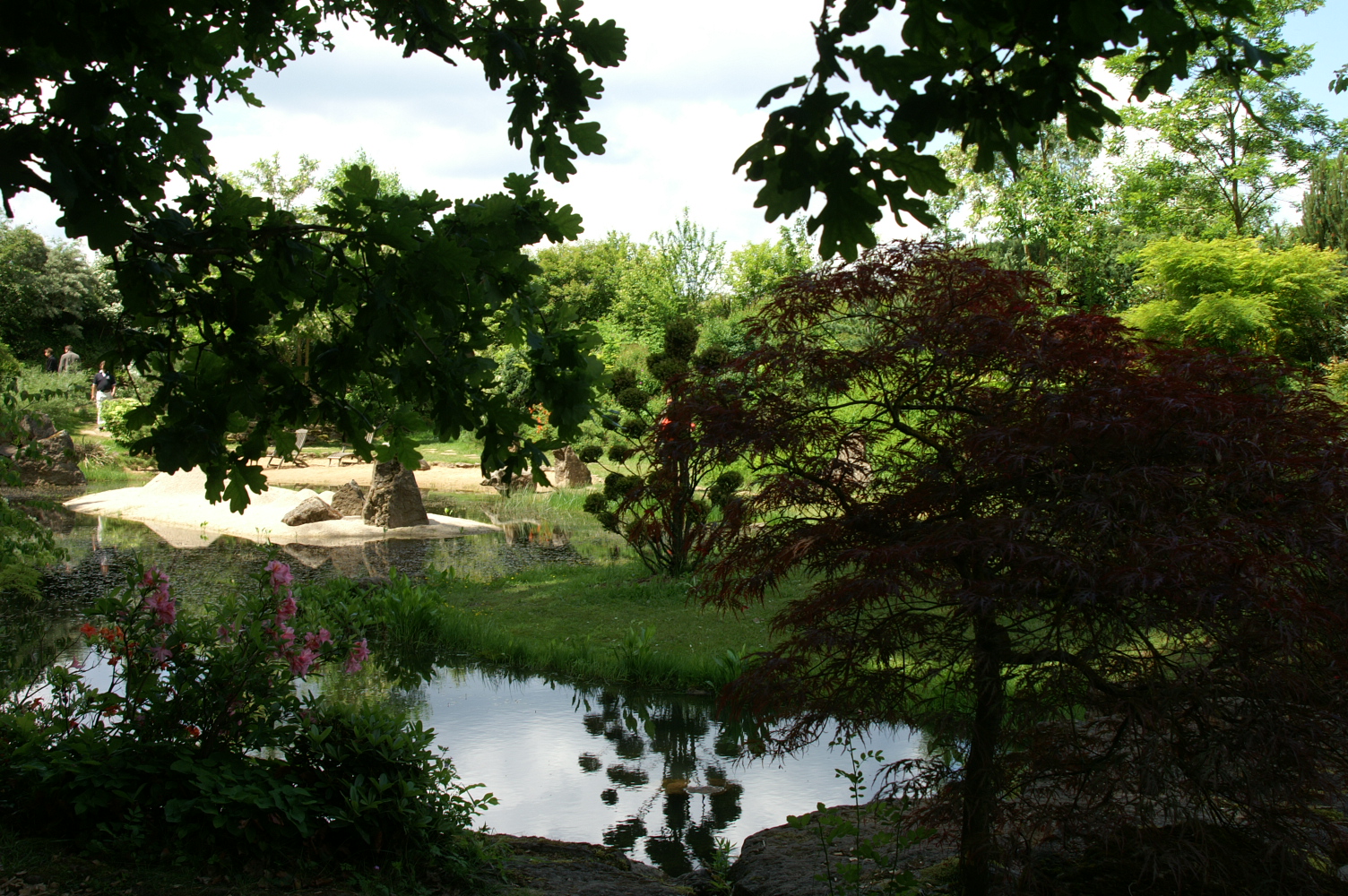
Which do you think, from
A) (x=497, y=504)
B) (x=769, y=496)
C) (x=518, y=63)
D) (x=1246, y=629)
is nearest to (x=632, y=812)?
(x=769, y=496)

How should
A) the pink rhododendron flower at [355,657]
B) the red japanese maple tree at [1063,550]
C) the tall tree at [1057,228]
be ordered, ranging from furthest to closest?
the tall tree at [1057,228] → the pink rhododendron flower at [355,657] → the red japanese maple tree at [1063,550]

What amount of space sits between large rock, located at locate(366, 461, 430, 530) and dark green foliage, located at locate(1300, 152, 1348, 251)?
61.8 feet

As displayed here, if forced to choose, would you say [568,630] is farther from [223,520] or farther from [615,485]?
[223,520]

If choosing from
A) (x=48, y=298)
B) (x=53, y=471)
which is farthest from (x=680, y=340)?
(x=48, y=298)

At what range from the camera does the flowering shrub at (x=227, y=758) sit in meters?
2.83

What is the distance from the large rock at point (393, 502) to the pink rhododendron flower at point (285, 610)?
9468 millimetres

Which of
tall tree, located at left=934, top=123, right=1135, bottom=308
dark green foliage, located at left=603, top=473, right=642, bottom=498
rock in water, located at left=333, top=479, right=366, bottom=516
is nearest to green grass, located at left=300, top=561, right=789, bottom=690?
dark green foliage, located at left=603, top=473, right=642, bottom=498

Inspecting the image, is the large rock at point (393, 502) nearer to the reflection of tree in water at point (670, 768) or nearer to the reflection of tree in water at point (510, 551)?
the reflection of tree in water at point (510, 551)

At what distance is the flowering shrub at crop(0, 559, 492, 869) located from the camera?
2826 millimetres

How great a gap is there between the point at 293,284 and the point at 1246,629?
2.66m

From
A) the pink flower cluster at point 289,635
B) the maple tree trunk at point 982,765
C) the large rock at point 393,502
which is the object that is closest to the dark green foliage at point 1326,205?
the large rock at point 393,502

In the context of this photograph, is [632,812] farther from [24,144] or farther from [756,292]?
[756,292]

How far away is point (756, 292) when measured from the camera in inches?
1193

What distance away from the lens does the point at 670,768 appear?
4836mm
